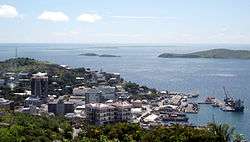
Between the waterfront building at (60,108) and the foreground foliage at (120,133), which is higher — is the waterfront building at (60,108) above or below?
below

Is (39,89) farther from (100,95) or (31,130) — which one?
(31,130)

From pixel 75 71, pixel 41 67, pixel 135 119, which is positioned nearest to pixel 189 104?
pixel 135 119

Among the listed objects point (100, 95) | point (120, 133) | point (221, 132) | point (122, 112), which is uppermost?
point (221, 132)

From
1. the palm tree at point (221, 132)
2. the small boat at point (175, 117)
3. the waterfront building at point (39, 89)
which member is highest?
the palm tree at point (221, 132)

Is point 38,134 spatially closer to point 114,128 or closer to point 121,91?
point 114,128

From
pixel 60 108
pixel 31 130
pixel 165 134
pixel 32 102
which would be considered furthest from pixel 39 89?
pixel 165 134

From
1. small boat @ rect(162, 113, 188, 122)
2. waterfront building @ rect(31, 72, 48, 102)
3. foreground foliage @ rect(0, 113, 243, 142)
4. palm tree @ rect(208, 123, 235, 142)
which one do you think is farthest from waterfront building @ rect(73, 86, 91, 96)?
palm tree @ rect(208, 123, 235, 142)

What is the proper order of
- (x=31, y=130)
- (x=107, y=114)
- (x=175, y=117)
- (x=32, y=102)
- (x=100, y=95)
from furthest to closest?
(x=100, y=95) < (x=32, y=102) < (x=175, y=117) < (x=107, y=114) < (x=31, y=130)

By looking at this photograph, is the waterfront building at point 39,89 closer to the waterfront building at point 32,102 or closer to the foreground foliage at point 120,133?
the waterfront building at point 32,102

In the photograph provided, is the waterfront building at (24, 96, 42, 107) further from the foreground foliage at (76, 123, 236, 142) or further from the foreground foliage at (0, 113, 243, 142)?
the foreground foliage at (76, 123, 236, 142)

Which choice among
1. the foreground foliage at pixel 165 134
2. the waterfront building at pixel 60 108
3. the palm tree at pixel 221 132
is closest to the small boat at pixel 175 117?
the waterfront building at pixel 60 108

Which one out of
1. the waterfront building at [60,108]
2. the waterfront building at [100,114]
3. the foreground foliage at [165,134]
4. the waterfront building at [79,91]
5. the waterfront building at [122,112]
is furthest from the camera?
the waterfront building at [79,91]
